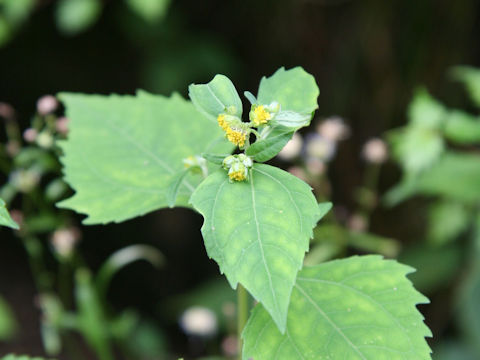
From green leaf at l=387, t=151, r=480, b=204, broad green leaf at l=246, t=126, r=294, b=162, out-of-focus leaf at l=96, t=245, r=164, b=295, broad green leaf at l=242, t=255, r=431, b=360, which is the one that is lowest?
out-of-focus leaf at l=96, t=245, r=164, b=295

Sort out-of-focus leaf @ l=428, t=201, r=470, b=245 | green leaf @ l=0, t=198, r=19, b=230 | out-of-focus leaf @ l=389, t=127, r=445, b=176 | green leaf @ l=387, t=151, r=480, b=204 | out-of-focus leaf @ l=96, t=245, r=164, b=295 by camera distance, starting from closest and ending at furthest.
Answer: green leaf @ l=0, t=198, r=19, b=230, out-of-focus leaf @ l=389, t=127, r=445, b=176, green leaf @ l=387, t=151, r=480, b=204, out-of-focus leaf @ l=428, t=201, r=470, b=245, out-of-focus leaf @ l=96, t=245, r=164, b=295

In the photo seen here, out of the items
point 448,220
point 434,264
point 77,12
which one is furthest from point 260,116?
point 434,264

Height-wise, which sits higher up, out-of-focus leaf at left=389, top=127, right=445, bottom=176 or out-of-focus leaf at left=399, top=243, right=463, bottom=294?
out-of-focus leaf at left=389, top=127, right=445, bottom=176

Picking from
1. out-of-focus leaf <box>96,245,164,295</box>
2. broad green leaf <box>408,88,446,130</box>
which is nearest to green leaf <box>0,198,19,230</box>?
broad green leaf <box>408,88,446,130</box>

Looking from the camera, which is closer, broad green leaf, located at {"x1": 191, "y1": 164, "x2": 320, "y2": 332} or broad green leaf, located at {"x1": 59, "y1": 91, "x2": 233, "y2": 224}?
broad green leaf, located at {"x1": 191, "y1": 164, "x2": 320, "y2": 332}

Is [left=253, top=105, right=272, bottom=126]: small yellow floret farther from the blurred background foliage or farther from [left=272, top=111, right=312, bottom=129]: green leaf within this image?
the blurred background foliage

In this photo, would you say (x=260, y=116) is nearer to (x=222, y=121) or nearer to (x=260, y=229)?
(x=222, y=121)

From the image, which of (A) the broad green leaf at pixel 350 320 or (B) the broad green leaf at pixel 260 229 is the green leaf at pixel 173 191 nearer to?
(B) the broad green leaf at pixel 260 229

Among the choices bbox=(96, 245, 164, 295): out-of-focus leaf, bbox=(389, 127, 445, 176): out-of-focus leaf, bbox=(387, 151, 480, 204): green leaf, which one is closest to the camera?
bbox=(389, 127, 445, 176): out-of-focus leaf
